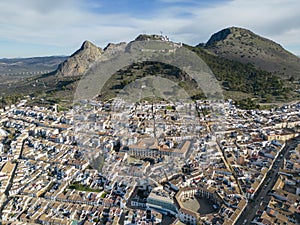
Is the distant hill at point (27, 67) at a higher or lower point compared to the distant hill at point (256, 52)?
lower

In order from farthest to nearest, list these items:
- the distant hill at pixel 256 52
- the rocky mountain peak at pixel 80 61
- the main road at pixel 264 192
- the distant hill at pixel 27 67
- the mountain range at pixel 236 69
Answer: the distant hill at pixel 27 67 < the rocky mountain peak at pixel 80 61 < the distant hill at pixel 256 52 < the mountain range at pixel 236 69 < the main road at pixel 264 192

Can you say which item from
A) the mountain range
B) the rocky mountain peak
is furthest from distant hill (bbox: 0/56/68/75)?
the mountain range

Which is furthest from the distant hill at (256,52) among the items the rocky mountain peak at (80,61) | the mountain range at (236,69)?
the rocky mountain peak at (80,61)

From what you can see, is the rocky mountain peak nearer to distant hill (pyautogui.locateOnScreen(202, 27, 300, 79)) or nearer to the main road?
distant hill (pyautogui.locateOnScreen(202, 27, 300, 79))

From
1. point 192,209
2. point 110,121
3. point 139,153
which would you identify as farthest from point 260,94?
point 192,209

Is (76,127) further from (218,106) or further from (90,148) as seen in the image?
(218,106)

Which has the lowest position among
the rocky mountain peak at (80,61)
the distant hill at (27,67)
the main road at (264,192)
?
the main road at (264,192)

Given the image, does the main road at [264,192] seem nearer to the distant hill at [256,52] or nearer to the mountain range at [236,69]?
the mountain range at [236,69]

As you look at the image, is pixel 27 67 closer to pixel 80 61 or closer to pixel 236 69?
pixel 80 61
